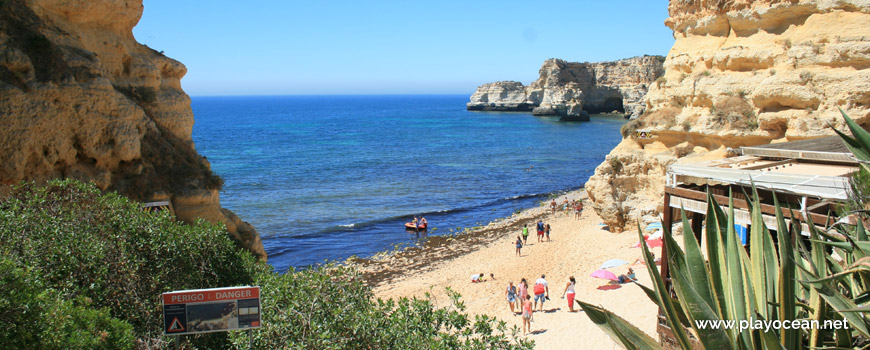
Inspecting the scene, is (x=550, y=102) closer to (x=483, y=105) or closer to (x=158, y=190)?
(x=483, y=105)

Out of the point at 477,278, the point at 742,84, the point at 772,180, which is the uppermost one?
the point at 742,84

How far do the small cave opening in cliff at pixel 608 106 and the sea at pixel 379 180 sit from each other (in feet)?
108

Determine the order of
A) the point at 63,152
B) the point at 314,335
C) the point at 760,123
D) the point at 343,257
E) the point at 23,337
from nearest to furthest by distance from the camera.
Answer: the point at 23,337 < the point at 314,335 < the point at 63,152 < the point at 760,123 < the point at 343,257

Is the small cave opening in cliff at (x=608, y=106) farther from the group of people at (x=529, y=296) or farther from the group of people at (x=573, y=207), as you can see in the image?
the group of people at (x=529, y=296)

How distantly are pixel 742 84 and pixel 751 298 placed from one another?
1359cm

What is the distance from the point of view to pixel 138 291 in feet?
23.5

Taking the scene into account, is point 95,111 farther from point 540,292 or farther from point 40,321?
point 540,292

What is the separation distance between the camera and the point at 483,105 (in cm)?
14100

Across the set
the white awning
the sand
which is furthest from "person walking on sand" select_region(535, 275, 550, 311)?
the white awning

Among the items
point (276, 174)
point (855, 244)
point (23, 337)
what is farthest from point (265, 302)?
point (276, 174)

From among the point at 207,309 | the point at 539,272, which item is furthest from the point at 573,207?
the point at 207,309

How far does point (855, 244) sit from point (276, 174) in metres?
44.6

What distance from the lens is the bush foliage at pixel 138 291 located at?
532 centimetres

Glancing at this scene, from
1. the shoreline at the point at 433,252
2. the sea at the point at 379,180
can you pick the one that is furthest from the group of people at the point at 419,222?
the shoreline at the point at 433,252
